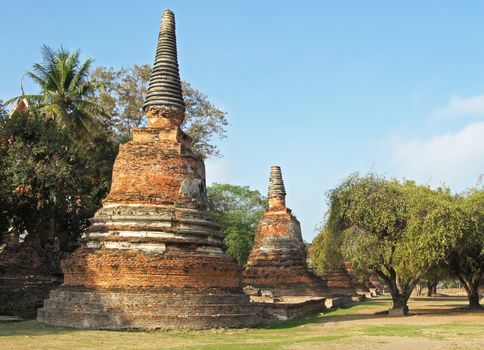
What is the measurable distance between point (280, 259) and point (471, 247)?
362 inches

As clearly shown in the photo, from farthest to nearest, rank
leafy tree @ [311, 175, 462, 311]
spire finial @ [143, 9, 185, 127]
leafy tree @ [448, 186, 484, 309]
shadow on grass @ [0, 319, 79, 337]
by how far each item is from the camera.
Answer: leafy tree @ [448, 186, 484, 309] → leafy tree @ [311, 175, 462, 311] → spire finial @ [143, 9, 185, 127] → shadow on grass @ [0, 319, 79, 337]

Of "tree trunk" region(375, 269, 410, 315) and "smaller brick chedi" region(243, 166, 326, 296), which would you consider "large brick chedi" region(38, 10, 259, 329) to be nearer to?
"tree trunk" region(375, 269, 410, 315)

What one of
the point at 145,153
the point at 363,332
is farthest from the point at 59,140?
the point at 363,332

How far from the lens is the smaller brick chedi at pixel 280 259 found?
27109 millimetres

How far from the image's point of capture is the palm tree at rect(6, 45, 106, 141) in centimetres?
2734

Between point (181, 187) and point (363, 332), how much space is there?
260 inches

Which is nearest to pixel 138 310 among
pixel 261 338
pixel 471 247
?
pixel 261 338

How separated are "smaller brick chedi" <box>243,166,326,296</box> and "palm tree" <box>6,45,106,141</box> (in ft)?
34.7

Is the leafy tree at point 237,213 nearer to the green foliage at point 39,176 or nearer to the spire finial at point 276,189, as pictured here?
the spire finial at point 276,189

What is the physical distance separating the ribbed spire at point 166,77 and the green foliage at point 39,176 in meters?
6.63

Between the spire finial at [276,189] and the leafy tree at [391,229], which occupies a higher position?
the spire finial at [276,189]

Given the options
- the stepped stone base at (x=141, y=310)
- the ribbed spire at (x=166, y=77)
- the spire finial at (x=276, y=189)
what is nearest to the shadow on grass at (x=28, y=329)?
the stepped stone base at (x=141, y=310)

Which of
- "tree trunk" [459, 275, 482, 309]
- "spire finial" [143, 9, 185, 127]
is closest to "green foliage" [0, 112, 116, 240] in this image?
"spire finial" [143, 9, 185, 127]

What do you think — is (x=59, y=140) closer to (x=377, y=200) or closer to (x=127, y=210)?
(x=127, y=210)
